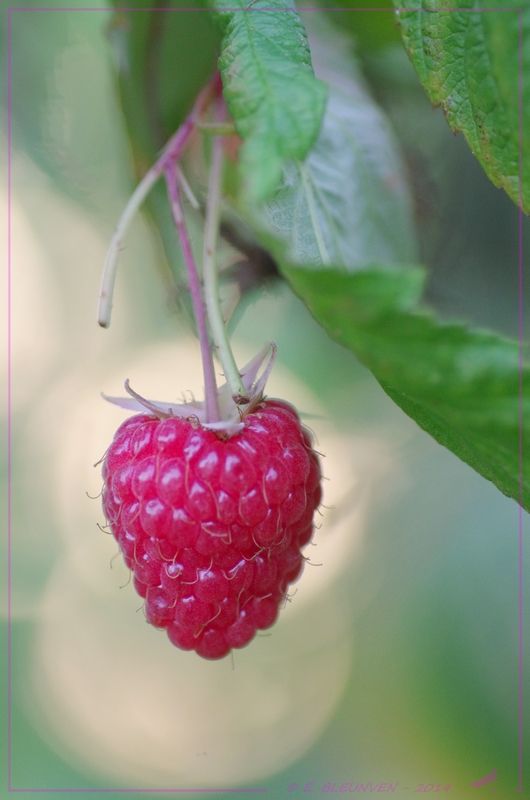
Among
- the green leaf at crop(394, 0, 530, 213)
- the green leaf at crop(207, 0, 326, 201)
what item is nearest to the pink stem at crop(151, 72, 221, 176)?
the green leaf at crop(207, 0, 326, 201)

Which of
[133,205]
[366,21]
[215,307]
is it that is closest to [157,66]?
[366,21]

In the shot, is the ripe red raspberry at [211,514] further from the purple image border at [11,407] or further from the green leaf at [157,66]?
the green leaf at [157,66]

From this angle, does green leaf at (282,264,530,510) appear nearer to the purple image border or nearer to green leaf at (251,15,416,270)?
the purple image border

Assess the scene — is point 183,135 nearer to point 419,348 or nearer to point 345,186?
point 345,186

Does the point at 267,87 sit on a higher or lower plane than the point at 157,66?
higher

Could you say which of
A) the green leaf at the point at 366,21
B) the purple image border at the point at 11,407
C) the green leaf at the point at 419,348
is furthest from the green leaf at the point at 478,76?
the green leaf at the point at 366,21

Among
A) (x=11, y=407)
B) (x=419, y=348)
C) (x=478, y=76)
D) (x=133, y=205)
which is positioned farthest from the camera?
(x=11, y=407)
